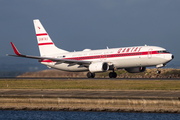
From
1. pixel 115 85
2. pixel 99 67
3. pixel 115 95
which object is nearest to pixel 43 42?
pixel 99 67

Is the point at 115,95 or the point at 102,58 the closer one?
the point at 115,95

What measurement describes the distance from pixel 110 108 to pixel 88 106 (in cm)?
160

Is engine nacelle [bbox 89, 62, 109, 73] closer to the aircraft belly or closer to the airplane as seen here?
the airplane

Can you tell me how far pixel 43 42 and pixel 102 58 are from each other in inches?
555

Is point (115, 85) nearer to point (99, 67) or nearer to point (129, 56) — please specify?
point (129, 56)

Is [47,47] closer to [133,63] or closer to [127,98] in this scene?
[133,63]

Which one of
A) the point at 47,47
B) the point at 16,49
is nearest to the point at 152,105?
the point at 16,49

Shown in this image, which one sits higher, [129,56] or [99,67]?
[129,56]

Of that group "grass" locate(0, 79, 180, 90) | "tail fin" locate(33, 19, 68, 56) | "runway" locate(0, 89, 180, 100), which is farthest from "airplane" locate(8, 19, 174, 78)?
"runway" locate(0, 89, 180, 100)

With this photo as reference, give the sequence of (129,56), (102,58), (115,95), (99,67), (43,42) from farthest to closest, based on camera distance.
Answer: (43,42)
(102,58)
(99,67)
(129,56)
(115,95)

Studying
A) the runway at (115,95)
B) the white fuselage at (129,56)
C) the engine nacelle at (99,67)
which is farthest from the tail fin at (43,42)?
the runway at (115,95)

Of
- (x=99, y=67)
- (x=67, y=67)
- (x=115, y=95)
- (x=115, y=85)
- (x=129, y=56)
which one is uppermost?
(x=129, y=56)

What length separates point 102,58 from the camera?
156 feet

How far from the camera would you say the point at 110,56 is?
4656 cm
